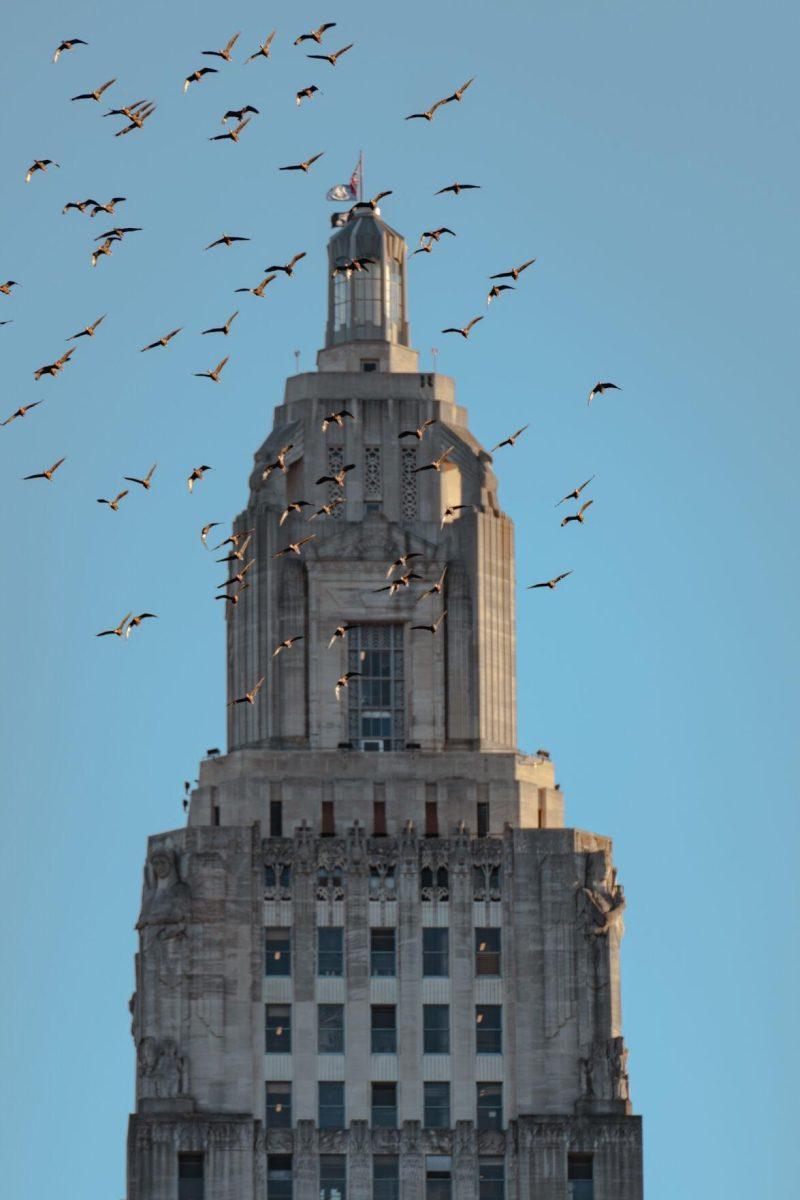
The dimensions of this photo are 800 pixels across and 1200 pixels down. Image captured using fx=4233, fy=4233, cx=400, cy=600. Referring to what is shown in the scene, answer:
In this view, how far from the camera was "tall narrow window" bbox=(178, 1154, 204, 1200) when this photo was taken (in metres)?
184

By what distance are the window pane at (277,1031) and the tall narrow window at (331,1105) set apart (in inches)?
93.2

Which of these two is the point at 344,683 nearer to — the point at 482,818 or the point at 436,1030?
the point at 482,818

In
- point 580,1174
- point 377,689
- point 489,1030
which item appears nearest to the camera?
point 580,1174

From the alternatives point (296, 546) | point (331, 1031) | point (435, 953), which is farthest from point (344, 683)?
point (331, 1031)

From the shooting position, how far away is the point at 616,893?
190 metres

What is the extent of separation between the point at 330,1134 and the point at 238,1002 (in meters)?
7.12

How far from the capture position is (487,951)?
18900cm

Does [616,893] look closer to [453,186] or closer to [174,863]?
[174,863]

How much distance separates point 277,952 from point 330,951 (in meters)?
2.39

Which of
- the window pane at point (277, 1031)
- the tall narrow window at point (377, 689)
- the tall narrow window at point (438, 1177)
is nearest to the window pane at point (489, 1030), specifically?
the tall narrow window at point (438, 1177)

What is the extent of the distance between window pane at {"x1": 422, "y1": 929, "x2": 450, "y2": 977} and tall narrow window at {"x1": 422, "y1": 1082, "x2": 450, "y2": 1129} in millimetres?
5064

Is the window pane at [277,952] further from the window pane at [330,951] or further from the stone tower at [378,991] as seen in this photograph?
the window pane at [330,951]

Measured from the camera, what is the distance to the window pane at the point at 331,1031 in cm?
18788

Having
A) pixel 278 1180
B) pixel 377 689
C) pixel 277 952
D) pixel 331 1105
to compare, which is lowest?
pixel 278 1180
